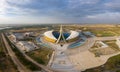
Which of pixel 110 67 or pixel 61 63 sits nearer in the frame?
pixel 110 67

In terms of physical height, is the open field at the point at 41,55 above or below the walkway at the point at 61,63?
above

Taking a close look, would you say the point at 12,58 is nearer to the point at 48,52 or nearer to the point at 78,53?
the point at 48,52

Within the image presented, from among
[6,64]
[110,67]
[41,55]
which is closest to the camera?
[110,67]

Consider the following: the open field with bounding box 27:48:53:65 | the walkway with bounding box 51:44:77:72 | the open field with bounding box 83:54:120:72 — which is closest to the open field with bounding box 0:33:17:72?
the open field with bounding box 27:48:53:65

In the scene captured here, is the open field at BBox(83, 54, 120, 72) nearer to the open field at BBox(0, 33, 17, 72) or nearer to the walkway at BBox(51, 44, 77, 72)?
the walkway at BBox(51, 44, 77, 72)

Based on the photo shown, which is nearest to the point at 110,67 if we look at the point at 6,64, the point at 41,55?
the point at 41,55

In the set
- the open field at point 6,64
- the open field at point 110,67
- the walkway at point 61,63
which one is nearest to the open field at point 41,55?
the walkway at point 61,63

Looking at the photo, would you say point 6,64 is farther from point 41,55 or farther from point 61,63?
point 61,63

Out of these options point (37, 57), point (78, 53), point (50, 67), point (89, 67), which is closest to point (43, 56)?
point (37, 57)

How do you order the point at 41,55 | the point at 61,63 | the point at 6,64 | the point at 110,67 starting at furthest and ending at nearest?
the point at 41,55, the point at 61,63, the point at 6,64, the point at 110,67

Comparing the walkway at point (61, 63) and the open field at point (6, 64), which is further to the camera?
the walkway at point (61, 63)

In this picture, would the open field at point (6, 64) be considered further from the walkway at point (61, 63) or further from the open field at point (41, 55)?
the walkway at point (61, 63)
